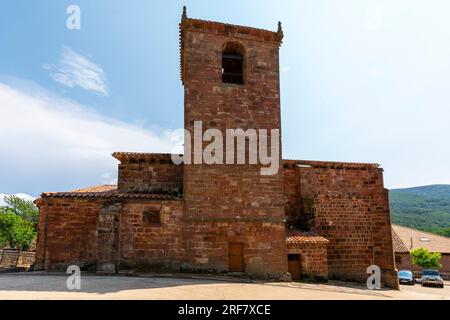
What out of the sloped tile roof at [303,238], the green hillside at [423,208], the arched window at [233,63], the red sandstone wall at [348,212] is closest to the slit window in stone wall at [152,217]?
the sloped tile roof at [303,238]

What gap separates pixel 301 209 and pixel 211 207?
16.7 ft

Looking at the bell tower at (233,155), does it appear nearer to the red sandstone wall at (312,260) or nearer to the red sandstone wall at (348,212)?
the red sandstone wall at (312,260)

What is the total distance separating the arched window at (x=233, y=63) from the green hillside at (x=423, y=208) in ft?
243

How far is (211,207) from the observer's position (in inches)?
516

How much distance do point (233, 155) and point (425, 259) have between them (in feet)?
85.1

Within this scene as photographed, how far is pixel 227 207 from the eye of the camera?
13.2m

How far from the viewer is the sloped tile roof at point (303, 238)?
535 inches

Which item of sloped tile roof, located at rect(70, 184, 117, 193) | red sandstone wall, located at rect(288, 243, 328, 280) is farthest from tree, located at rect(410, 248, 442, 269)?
sloped tile roof, located at rect(70, 184, 117, 193)

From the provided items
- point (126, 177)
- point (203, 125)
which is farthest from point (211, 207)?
point (126, 177)

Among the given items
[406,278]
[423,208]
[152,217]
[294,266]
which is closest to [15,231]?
[152,217]

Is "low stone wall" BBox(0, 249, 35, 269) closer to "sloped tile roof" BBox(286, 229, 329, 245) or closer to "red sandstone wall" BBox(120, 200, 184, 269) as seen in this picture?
"red sandstone wall" BBox(120, 200, 184, 269)

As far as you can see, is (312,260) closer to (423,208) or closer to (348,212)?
(348,212)

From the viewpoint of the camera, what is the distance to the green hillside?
96812 mm

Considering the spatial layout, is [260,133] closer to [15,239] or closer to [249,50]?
[249,50]
